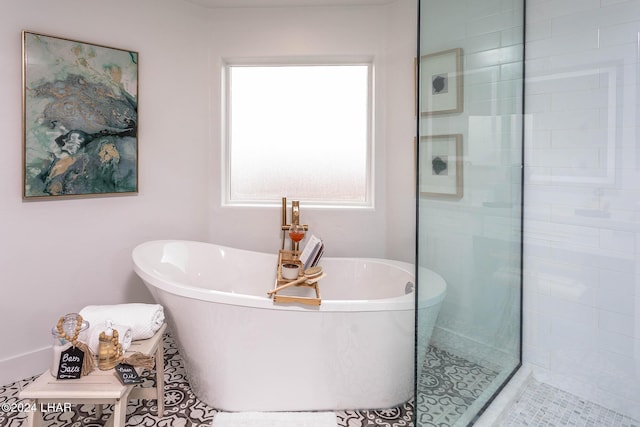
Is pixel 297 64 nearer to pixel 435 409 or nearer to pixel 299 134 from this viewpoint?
pixel 299 134

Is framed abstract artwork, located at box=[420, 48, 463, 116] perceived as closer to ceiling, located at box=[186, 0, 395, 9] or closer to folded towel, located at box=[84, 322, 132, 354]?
folded towel, located at box=[84, 322, 132, 354]

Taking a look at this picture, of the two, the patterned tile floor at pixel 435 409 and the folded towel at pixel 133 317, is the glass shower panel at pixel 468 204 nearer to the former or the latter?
the patterned tile floor at pixel 435 409

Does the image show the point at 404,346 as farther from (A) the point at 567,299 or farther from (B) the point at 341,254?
(B) the point at 341,254

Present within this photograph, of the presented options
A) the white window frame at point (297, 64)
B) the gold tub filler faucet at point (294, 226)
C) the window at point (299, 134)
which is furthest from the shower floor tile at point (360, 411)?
the window at point (299, 134)

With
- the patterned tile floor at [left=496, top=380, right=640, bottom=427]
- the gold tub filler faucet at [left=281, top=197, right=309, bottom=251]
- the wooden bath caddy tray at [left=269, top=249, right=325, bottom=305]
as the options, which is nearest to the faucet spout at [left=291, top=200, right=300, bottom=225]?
the gold tub filler faucet at [left=281, top=197, right=309, bottom=251]

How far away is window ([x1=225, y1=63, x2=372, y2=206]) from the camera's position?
291cm

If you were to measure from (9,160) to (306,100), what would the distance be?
1.95 meters

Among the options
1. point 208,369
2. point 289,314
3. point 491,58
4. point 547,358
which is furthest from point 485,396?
point 491,58

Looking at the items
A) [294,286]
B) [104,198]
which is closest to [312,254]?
[294,286]

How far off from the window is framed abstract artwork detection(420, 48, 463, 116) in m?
1.56

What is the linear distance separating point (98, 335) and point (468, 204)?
61.6 inches

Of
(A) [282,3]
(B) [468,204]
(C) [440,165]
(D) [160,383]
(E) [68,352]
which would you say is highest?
(A) [282,3]

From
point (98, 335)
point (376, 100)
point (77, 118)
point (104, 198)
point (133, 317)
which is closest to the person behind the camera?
point (98, 335)

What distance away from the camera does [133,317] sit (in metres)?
1.66
